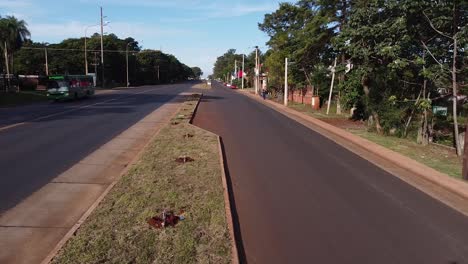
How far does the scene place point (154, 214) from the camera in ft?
23.0

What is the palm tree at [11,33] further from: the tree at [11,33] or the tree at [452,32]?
the tree at [452,32]

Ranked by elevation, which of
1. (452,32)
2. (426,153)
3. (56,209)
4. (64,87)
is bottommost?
(426,153)

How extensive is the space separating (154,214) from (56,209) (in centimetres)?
176

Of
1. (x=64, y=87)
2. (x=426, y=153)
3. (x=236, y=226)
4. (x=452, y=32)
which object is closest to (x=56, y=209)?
(x=236, y=226)

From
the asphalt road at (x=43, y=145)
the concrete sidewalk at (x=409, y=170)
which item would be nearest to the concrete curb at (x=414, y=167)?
the concrete sidewalk at (x=409, y=170)

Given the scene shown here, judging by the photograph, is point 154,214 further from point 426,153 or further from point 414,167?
point 426,153

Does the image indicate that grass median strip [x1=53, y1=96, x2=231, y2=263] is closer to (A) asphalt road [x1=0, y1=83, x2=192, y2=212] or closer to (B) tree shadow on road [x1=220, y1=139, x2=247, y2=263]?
(B) tree shadow on road [x1=220, y1=139, x2=247, y2=263]

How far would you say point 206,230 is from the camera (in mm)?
6430

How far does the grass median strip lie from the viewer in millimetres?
5492

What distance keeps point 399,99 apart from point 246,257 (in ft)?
48.5

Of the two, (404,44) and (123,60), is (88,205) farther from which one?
(123,60)

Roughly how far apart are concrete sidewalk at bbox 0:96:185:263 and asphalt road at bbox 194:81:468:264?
2.54 meters

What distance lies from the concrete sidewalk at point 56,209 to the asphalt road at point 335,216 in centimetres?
254

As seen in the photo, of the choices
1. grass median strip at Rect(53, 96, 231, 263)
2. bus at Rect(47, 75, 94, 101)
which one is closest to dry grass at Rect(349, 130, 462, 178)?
grass median strip at Rect(53, 96, 231, 263)
